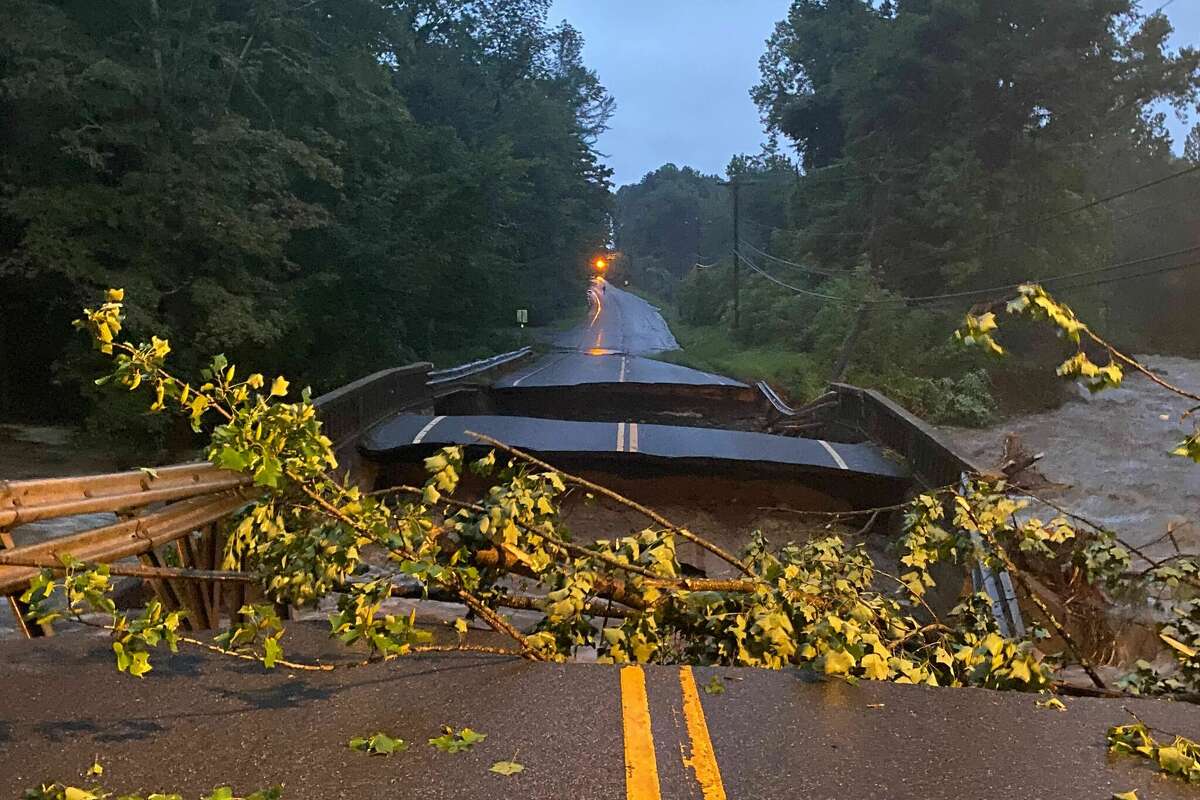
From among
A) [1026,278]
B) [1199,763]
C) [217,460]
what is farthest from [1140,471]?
[217,460]

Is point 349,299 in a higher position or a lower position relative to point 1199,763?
higher

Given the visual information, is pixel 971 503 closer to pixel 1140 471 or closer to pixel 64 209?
pixel 64 209

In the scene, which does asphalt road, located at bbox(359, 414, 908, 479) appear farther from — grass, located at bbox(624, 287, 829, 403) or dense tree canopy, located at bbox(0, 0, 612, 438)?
grass, located at bbox(624, 287, 829, 403)

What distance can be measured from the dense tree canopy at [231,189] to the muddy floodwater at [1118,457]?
16.1 metres

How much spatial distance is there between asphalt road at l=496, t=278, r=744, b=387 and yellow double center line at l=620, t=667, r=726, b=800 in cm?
2010

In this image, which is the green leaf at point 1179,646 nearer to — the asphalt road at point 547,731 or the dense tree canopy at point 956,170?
the asphalt road at point 547,731

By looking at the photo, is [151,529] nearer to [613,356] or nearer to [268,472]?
[268,472]

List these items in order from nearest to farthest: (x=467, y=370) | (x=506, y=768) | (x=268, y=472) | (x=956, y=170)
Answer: (x=506, y=768) < (x=268, y=472) < (x=467, y=370) < (x=956, y=170)

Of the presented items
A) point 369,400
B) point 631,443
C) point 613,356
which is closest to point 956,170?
point 613,356

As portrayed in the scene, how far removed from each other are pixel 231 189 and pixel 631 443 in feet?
39.3

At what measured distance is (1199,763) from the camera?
3.30m

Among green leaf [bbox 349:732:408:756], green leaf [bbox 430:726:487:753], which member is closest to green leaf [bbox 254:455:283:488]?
green leaf [bbox 349:732:408:756]

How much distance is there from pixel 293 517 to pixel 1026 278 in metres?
33.6

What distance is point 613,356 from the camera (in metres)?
42.1
